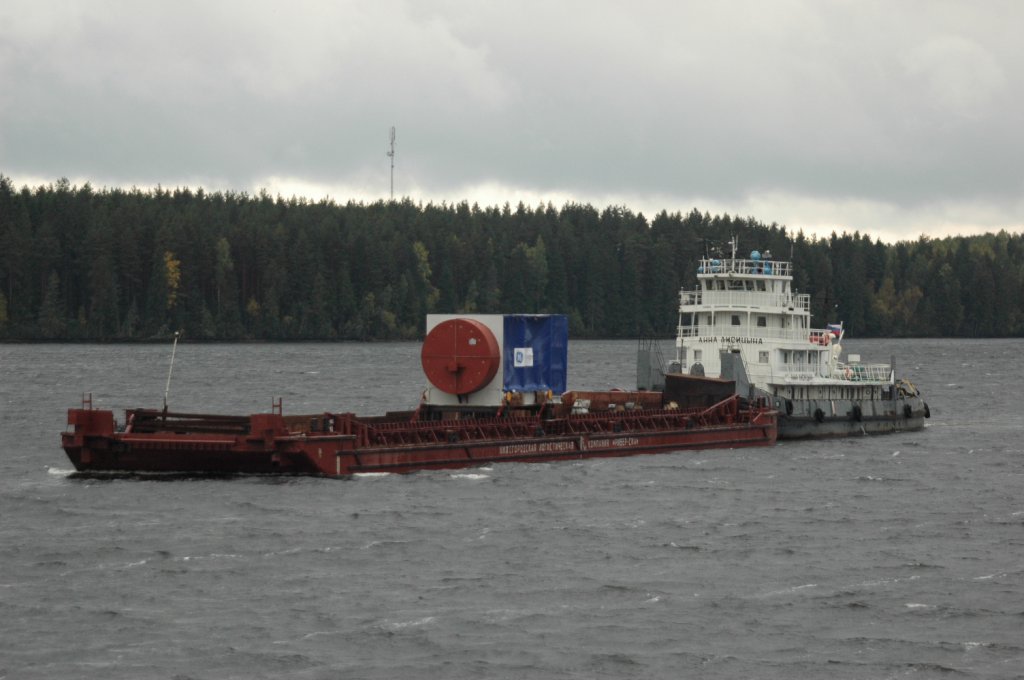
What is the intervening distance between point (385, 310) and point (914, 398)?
119 m

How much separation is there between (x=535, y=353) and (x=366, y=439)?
9.80m

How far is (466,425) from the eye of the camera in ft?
174

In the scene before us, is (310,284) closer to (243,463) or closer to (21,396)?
(21,396)

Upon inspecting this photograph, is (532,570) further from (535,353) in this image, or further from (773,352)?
(773,352)

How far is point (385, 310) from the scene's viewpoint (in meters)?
187

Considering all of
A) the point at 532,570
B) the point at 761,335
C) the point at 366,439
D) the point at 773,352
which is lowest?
the point at 532,570

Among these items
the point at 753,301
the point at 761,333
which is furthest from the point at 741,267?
the point at 761,333

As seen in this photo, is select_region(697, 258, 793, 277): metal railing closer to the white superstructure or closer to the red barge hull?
the white superstructure

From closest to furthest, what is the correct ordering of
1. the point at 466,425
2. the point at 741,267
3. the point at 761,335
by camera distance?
the point at 466,425 → the point at 761,335 → the point at 741,267

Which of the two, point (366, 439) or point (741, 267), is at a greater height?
point (741, 267)

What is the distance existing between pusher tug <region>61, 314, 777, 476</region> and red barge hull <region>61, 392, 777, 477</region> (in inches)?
1.8

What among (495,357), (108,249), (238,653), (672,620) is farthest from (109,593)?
(108,249)

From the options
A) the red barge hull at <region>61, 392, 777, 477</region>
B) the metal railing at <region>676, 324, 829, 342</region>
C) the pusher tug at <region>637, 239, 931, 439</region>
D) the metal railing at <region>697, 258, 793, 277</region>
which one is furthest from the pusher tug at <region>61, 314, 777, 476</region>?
the metal railing at <region>697, 258, 793, 277</region>

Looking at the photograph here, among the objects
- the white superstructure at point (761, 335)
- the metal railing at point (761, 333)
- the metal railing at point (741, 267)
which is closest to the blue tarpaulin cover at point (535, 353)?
the white superstructure at point (761, 335)
